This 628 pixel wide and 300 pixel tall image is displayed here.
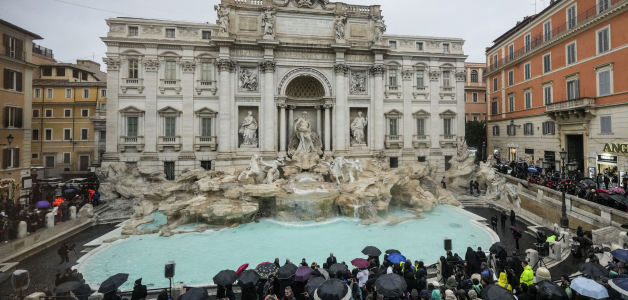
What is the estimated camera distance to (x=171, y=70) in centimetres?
2352

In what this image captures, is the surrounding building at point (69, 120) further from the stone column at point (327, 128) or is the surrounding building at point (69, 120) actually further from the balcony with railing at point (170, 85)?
the stone column at point (327, 128)

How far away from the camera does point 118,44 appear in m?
22.5

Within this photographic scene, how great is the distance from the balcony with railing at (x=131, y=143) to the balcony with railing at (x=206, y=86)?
6.06 meters

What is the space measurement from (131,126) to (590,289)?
27.5 metres

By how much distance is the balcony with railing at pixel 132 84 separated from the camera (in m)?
22.8

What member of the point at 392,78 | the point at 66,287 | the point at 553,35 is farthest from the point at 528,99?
the point at 66,287

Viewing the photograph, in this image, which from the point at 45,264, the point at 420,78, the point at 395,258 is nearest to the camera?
the point at 395,258

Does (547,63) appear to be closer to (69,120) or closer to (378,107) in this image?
(378,107)

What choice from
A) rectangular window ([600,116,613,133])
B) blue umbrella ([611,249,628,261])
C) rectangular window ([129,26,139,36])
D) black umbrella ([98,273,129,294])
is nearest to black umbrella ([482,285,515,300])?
blue umbrella ([611,249,628,261])

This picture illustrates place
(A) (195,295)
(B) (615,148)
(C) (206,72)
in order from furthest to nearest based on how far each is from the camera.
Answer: (C) (206,72), (B) (615,148), (A) (195,295)

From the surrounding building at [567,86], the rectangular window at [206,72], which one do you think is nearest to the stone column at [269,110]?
the rectangular window at [206,72]

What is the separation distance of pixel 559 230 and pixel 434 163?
14064 mm

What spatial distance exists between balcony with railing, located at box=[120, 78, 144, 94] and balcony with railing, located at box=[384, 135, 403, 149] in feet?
71.0

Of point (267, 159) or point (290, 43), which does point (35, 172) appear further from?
point (290, 43)
